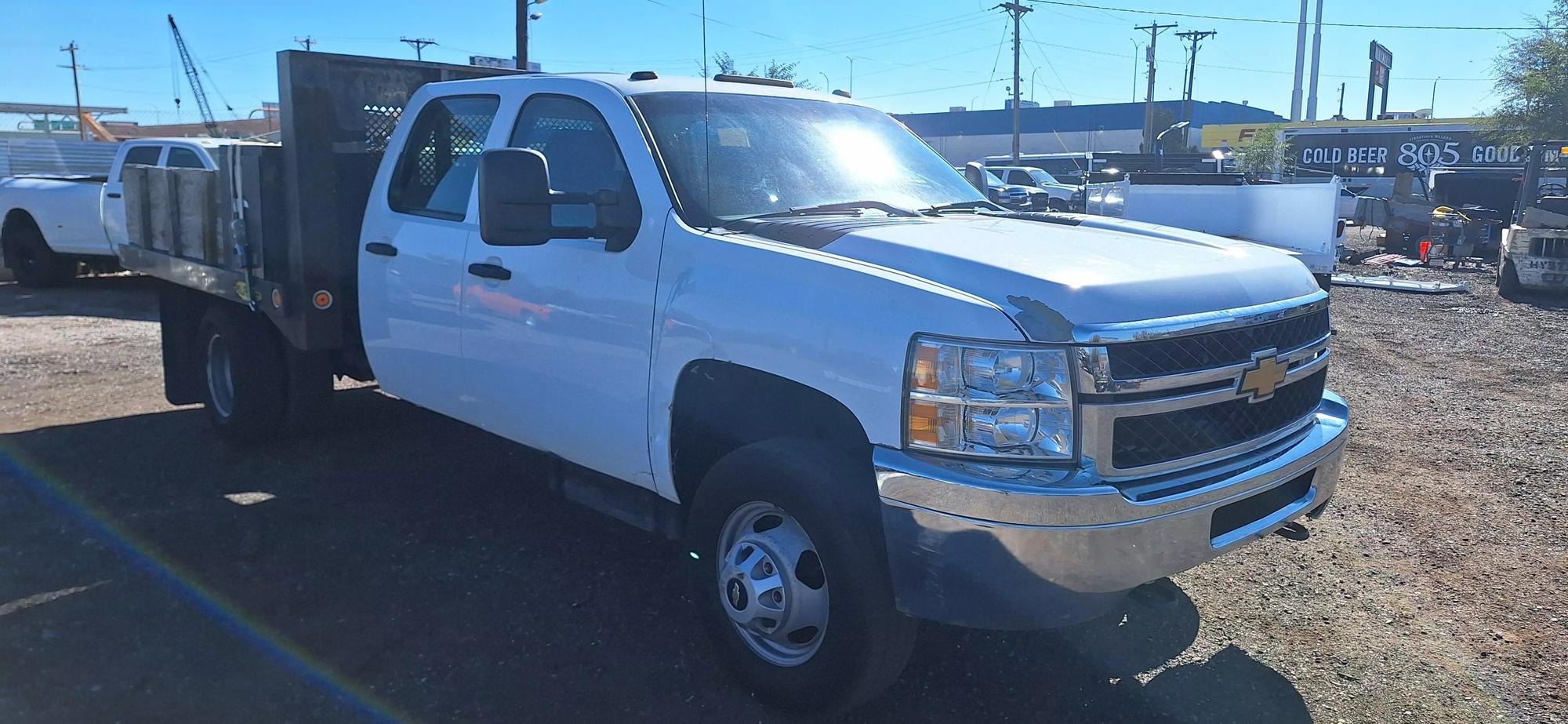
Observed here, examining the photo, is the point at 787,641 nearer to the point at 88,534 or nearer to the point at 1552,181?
the point at 88,534

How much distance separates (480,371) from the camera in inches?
175

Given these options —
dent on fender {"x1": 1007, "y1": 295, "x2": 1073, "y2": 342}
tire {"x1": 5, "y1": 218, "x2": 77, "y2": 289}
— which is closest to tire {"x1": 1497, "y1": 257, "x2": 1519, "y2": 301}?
dent on fender {"x1": 1007, "y1": 295, "x2": 1073, "y2": 342}

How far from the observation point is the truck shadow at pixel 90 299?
40.1 ft

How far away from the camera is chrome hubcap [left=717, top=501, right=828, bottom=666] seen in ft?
10.7

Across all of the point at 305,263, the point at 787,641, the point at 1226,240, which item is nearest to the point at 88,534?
the point at 305,263

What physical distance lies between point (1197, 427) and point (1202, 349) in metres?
0.22

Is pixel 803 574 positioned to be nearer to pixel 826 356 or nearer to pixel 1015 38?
pixel 826 356

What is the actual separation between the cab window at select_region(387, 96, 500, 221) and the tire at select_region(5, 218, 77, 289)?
1186 cm

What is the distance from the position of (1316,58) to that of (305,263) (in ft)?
248

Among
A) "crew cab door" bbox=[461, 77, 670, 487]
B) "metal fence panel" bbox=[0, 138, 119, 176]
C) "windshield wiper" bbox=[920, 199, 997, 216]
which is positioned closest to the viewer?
"crew cab door" bbox=[461, 77, 670, 487]

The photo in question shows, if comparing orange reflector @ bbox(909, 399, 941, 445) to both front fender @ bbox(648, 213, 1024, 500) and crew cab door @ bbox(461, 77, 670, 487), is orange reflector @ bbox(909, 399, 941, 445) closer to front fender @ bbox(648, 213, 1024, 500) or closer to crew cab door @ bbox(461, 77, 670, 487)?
front fender @ bbox(648, 213, 1024, 500)

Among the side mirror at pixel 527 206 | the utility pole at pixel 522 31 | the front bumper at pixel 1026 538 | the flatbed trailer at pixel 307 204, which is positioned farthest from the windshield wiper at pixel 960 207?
the utility pole at pixel 522 31

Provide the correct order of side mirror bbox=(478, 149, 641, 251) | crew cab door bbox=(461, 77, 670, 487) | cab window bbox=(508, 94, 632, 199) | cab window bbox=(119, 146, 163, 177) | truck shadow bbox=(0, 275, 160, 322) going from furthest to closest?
cab window bbox=(119, 146, 163, 177) → truck shadow bbox=(0, 275, 160, 322) → cab window bbox=(508, 94, 632, 199) → crew cab door bbox=(461, 77, 670, 487) → side mirror bbox=(478, 149, 641, 251)

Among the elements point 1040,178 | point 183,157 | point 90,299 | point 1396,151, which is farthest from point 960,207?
point 1396,151
